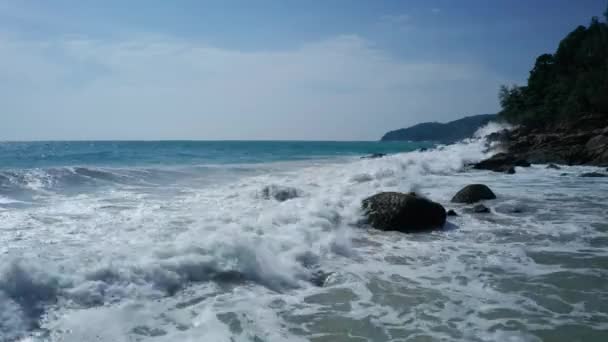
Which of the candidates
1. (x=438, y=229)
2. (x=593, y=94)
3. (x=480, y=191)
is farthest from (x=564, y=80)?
(x=438, y=229)

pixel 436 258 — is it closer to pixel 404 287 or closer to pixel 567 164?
pixel 404 287

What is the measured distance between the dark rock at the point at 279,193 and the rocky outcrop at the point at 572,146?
15.4 m

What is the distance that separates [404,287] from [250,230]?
129 inches

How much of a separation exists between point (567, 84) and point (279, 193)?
140ft

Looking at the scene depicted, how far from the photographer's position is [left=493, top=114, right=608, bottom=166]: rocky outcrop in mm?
21875

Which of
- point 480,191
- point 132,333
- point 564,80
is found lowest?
point 132,333

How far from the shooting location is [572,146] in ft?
79.7

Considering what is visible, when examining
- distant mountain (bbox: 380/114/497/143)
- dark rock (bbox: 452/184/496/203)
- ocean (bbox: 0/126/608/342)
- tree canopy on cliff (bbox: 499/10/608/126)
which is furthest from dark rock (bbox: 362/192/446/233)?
Answer: distant mountain (bbox: 380/114/497/143)

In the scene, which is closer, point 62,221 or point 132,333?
point 132,333

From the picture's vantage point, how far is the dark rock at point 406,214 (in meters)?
8.32

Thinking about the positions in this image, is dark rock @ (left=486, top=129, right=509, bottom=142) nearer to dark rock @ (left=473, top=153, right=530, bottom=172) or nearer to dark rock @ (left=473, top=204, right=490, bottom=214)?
dark rock @ (left=473, top=153, right=530, bottom=172)

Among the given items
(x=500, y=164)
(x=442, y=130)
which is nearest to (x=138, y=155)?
(x=500, y=164)

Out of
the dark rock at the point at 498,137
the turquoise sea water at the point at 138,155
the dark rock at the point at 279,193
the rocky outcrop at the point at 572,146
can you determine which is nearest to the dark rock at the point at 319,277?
the dark rock at the point at 279,193

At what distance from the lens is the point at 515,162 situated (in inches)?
846
